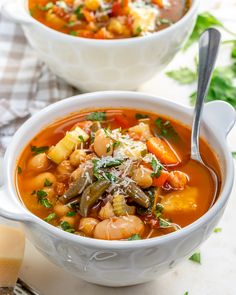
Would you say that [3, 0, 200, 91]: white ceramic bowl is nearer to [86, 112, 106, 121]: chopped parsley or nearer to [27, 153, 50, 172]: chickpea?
[86, 112, 106, 121]: chopped parsley

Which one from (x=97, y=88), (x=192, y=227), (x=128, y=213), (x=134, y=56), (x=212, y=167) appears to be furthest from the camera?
(x=97, y=88)

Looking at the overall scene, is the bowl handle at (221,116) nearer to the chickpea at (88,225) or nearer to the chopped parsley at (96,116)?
the chopped parsley at (96,116)

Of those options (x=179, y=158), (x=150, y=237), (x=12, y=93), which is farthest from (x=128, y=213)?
(x=12, y=93)

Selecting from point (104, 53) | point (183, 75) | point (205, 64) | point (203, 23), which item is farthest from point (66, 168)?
point (203, 23)

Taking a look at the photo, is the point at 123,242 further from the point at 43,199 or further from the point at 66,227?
the point at 43,199

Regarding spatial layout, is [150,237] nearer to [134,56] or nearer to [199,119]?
[199,119]

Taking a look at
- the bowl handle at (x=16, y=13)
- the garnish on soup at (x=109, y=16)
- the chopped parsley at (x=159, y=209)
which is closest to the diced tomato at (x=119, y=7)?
the garnish on soup at (x=109, y=16)

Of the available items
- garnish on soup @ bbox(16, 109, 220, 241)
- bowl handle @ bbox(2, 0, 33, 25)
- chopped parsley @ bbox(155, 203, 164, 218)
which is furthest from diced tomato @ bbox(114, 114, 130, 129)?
bowl handle @ bbox(2, 0, 33, 25)
